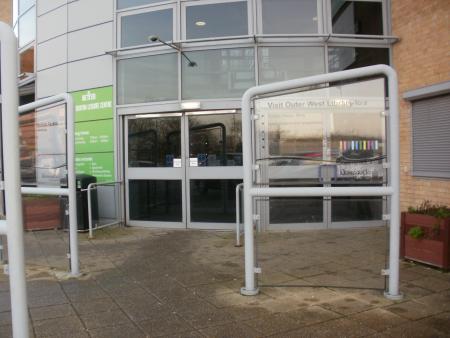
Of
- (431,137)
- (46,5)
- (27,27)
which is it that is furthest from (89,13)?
(431,137)

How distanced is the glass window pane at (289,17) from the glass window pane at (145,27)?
1.91 meters

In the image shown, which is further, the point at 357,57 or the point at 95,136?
the point at 95,136

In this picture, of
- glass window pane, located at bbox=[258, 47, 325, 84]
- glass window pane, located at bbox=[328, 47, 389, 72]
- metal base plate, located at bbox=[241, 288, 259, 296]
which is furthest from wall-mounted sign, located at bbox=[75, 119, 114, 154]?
metal base plate, located at bbox=[241, 288, 259, 296]

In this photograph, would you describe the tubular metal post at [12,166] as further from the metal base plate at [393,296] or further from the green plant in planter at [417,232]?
the green plant in planter at [417,232]

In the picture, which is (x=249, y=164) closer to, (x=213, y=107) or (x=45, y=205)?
(x=213, y=107)

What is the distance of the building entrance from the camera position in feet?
28.8

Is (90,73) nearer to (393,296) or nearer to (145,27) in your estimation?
(145,27)

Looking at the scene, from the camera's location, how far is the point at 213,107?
8.77 meters

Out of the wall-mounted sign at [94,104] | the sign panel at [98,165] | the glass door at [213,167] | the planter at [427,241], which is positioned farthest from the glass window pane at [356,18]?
the sign panel at [98,165]

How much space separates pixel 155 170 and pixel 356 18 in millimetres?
4906

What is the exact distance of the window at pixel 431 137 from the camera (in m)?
7.46

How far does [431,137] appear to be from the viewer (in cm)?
777

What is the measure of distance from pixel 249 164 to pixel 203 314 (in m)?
1.58

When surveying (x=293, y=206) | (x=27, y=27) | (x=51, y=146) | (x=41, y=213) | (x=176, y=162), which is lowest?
(x=41, y=213)
